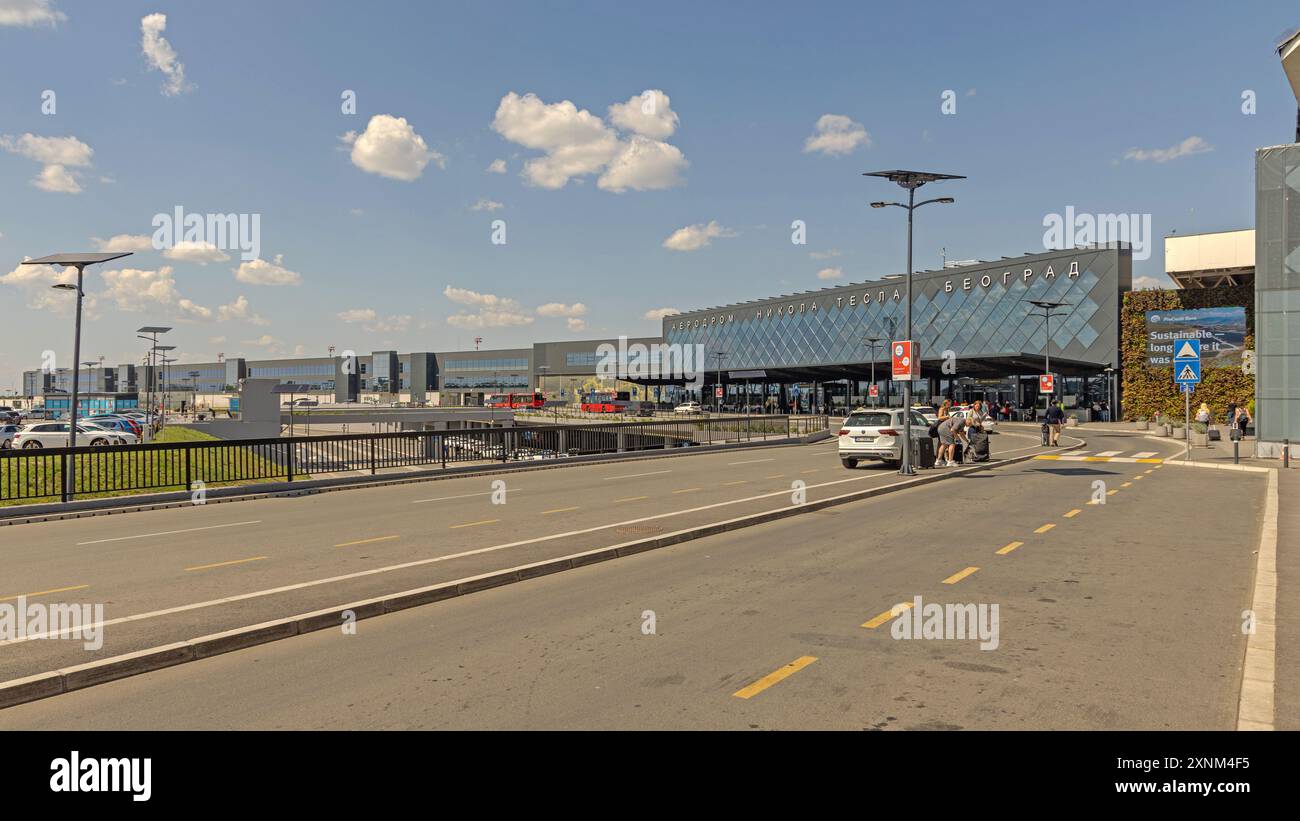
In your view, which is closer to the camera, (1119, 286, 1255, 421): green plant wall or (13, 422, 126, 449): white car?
(13, 422, 126, 449): white car

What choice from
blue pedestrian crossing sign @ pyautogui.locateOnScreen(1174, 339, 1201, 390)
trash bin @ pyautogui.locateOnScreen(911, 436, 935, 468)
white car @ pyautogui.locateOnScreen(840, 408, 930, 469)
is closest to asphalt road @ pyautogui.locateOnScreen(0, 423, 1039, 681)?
white car @ pyautogui.locateOnScreen(840, 408, 930, 469)

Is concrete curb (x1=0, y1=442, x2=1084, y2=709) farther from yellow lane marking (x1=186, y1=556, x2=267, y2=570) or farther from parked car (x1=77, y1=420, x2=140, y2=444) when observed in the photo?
parked car (x1=77, y1=420, x2=140, y2=444)

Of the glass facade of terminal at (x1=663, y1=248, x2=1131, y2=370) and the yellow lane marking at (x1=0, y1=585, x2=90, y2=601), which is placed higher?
the glass facade of terminal at (x1=663, y1=248, x2=1131, y2=370)

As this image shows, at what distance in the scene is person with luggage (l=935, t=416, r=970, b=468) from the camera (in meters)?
24.7

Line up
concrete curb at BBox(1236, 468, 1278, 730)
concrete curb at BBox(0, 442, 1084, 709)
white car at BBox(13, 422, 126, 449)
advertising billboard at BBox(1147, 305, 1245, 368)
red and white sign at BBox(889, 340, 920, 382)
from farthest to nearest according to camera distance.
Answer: advertising billboard at BBox(1147, 305, 1245, 368) → white car at BBox(13, 422, 126, 449) → red and white sign at BBox(889, 340, 920, 382) → concrete curb at BBox(0, 442, 1084, 709) → concrete curb at BBox(1236, 468, 1278, 730)

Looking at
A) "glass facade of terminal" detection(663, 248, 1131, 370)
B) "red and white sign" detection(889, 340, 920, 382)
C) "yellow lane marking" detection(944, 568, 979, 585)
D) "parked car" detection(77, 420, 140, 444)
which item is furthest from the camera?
"glass facade of terminal" detection(663, 248, 1131, 370)

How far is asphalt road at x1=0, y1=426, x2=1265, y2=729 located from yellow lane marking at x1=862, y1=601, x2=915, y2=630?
0.04 meters

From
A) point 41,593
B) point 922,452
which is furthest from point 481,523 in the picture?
point 922,452

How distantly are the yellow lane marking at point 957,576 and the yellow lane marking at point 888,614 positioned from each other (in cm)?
119

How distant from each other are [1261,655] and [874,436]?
17.4 metres

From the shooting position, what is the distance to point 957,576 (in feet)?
31.1

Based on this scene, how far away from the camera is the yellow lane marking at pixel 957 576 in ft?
30.1
